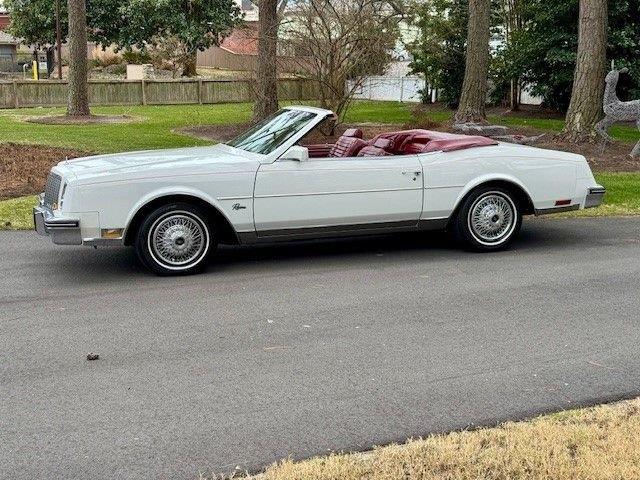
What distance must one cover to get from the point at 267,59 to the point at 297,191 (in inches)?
498

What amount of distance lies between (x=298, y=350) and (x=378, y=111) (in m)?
25.7

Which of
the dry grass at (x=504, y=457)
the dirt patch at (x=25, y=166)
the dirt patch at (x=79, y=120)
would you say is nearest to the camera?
the dry grass at (x=504, y=457)

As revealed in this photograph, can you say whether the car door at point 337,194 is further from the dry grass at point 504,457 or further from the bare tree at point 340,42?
the bare tree at point 340,42

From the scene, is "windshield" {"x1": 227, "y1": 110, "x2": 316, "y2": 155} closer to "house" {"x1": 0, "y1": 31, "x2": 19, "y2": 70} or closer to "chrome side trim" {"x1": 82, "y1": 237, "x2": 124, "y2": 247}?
"chrome side trim" {"x1": 82, "y1": 237, "x2": 124, "y2": 247}

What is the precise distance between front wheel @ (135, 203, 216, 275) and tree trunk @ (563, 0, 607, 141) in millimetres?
11994

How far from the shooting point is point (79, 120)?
85.5 ft

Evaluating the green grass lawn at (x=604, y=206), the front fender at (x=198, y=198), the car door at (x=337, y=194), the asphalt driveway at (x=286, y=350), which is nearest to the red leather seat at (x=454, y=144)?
the car door at (x=337, y=194)

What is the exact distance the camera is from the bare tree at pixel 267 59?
1934 cm

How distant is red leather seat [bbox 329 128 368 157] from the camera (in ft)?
28.9

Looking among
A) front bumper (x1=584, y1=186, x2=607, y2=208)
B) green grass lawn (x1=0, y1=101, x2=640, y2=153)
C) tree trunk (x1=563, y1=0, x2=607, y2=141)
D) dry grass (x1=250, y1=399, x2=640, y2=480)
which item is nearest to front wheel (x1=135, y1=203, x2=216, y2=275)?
dry grass (x1=250, y1=399, x2=640, y2=480)

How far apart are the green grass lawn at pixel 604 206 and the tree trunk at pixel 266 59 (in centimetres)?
885

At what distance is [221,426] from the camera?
4.45 meters

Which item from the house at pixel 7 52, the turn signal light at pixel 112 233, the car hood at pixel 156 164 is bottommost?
the turn signal light at pixel 112 233

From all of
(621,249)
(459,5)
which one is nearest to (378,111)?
(459,5)
